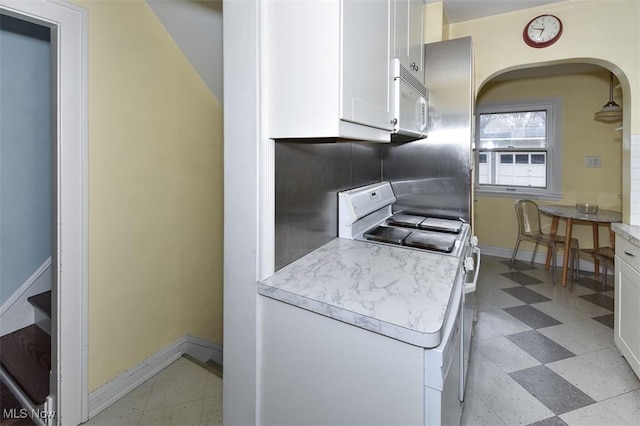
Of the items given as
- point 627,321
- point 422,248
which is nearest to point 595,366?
point 627,321

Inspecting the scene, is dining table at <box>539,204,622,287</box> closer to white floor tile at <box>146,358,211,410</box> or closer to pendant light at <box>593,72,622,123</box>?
pendant light at <box>593,72,622,123</box>

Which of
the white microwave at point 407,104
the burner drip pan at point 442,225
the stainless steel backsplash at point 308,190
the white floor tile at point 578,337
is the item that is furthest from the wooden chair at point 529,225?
the stainless steel backsplash at point 308,190

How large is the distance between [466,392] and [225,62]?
206cm

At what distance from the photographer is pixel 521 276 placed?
3834 millimetres

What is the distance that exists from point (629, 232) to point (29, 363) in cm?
352

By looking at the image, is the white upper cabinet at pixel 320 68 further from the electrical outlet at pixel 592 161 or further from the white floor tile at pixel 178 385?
the electrical outlet at pixel 592 161

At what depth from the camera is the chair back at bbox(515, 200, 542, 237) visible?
13.3ft

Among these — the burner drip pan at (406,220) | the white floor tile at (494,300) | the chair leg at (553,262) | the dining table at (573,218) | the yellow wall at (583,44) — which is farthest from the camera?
the chair leg at (553,262)

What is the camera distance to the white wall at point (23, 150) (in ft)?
6.39

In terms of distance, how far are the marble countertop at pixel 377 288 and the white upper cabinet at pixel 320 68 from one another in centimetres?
51

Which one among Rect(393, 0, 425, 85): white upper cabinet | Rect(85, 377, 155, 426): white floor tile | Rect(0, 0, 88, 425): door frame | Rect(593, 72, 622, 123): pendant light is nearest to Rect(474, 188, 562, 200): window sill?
Rect(593, 72, 622, 123): pendant light

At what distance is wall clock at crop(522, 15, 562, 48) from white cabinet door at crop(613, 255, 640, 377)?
1524 millimetres

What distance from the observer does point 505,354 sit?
231 cm

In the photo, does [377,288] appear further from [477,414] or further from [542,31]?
[542,31]
